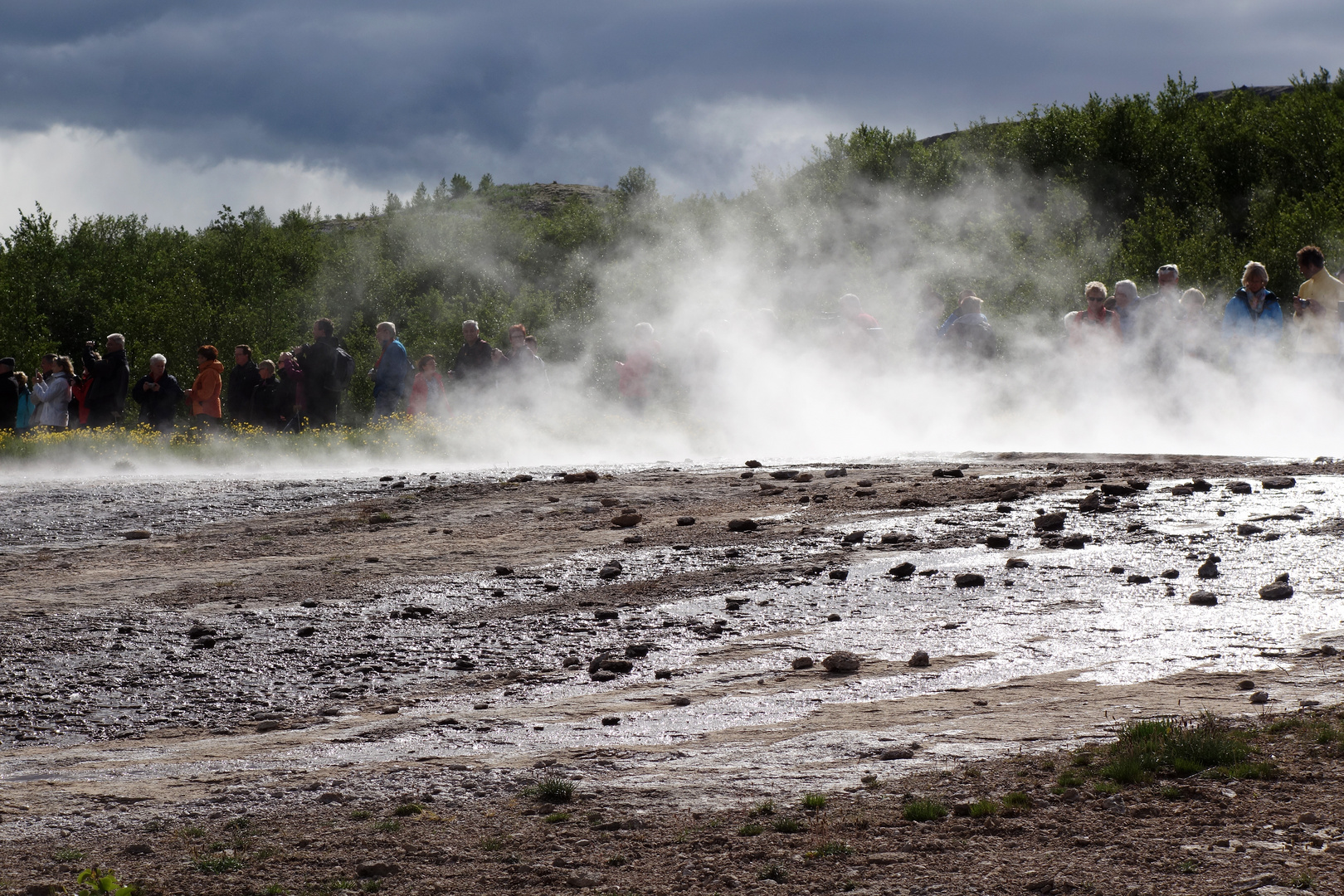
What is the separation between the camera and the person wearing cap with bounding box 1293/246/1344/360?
47.8 feet

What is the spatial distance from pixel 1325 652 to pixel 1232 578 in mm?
1914

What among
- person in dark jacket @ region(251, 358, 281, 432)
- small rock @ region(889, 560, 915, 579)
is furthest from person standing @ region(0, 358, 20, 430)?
small rock @ region(889, 560, 915, 579)

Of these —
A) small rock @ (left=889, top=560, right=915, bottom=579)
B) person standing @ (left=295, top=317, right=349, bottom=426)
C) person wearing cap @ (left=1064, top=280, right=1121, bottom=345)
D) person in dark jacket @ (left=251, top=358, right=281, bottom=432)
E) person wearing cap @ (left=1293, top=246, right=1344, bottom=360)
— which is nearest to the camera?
small rock @ (left=889, top=560, right=915, bottom=579)

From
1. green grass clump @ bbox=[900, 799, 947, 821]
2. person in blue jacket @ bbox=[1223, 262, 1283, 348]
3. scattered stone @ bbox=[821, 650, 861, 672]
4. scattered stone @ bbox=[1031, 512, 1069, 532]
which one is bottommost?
green grass clump @ bbox=[900, 799, 947, 821]

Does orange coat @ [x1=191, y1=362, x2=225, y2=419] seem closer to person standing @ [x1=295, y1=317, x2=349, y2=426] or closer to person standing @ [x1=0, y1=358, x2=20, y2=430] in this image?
person standing @ [x1=295, y1=317, x2=349, y2=426]

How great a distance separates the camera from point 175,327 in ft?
110

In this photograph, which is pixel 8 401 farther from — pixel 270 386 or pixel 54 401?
pixel 270 386

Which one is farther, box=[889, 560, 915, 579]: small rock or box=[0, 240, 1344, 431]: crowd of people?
box=[0, 240, 1344, 431]: crowd of people

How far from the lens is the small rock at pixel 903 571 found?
334 inches

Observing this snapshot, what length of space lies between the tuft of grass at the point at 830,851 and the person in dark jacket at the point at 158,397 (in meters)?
18.8

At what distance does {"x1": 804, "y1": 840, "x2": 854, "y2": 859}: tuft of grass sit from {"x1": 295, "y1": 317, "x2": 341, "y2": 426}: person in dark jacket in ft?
56.5

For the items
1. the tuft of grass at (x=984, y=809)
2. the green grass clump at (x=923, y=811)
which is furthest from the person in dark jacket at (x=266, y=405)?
the tuft of grass at (x=984, y=809)

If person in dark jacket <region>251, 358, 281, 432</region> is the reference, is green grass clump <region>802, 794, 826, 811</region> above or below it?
below

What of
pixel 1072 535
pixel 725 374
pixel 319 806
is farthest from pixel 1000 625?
pixel 725 374
